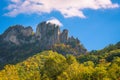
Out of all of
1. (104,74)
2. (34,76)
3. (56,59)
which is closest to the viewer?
(104,74)

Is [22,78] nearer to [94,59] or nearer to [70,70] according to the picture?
[70,70]

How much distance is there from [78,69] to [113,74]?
13.7 meters

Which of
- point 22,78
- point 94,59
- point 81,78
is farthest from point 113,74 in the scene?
point 94,59

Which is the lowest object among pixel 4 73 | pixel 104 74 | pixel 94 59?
pixel 104 74

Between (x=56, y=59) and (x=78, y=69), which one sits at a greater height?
(x=56, y=59)

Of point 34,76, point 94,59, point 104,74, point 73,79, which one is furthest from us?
point 94,59

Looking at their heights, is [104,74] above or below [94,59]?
below

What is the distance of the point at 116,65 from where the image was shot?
108 meters

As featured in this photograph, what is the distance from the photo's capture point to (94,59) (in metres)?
192

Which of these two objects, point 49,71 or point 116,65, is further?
point 49,71

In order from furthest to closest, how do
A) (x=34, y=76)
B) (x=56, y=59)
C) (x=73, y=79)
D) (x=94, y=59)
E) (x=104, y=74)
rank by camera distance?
(x=94, y=59) < (x=56, y=59) < (x=34, y=76) < (x=73, y=79) < (x=104, y=74)

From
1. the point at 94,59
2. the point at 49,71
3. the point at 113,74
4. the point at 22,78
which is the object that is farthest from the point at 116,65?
the point at 94,59

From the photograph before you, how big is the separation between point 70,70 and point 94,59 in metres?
82.2

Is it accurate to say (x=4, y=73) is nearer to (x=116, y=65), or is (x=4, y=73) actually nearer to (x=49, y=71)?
(x=49, y=71)
